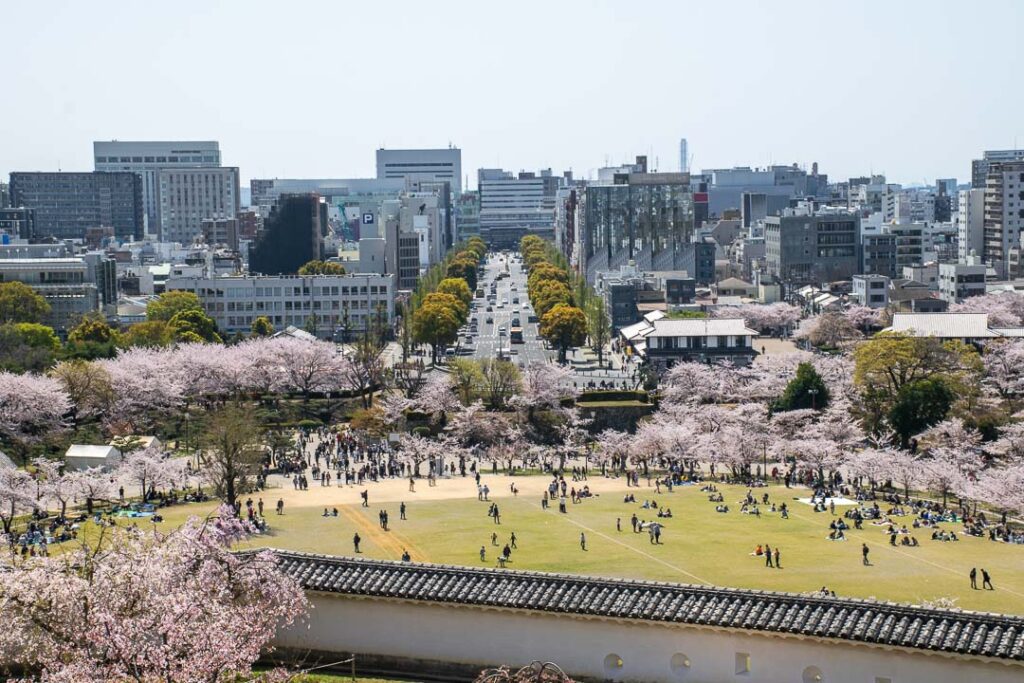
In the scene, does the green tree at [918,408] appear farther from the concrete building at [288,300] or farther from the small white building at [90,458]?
the concrete building at [288,300]

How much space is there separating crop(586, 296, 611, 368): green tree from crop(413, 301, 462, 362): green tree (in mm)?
8507

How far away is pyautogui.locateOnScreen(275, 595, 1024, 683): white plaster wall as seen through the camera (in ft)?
67.4

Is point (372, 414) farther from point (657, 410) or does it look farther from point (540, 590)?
point (540, 590)

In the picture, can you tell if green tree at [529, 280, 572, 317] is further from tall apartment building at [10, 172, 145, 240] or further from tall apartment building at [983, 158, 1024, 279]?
tall apartment building at [10, 172, 145, 240]

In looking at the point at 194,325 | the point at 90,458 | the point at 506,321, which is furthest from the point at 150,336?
the point at 506,321

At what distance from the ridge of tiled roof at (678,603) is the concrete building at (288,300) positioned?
74185 millimetres

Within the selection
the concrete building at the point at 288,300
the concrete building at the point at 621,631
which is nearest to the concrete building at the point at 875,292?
the concrete building at the point at 288,300

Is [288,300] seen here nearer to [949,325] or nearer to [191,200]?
[949,325]

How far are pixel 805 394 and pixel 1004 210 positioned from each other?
69031 millimetres

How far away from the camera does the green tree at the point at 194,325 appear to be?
262 ft

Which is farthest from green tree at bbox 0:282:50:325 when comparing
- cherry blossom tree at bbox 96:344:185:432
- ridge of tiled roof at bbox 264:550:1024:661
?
ridge of tiled roof at bbox 264:550:1024:661

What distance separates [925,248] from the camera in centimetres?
12850

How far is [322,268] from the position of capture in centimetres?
11300

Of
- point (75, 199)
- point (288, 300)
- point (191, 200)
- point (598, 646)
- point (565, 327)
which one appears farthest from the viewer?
point (191, 200)
